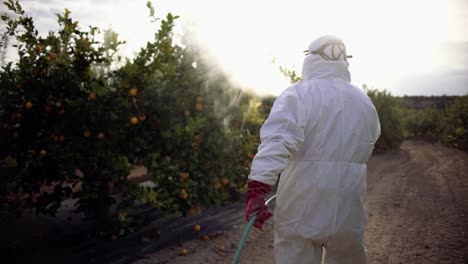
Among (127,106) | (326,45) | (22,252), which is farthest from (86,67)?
(326,45)

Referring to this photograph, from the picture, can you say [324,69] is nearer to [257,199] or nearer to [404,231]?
[257,199]

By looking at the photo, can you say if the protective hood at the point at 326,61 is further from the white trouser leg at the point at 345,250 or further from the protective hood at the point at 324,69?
the white trouser leg at the point at 345,250

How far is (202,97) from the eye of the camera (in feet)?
14.3

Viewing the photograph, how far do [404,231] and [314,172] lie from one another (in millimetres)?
3127

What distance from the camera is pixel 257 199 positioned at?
7.27ft

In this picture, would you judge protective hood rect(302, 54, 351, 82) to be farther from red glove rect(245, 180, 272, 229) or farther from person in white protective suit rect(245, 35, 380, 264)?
red glove rect(245, 180, 272, 229)

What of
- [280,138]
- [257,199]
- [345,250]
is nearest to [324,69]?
[280,138]

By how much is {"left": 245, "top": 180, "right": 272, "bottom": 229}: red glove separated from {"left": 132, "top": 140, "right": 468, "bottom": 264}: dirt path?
1825 millimetres

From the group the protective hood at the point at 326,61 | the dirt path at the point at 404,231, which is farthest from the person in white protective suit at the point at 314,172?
the dirt path at the point at 404,231

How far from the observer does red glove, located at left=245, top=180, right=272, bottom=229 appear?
86.4 inches

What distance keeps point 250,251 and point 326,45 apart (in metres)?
2.62

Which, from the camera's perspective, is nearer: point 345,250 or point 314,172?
point 314,172

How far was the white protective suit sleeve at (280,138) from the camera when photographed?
2.16 m

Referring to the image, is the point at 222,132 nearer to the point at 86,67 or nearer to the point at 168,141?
the point at 168,141
